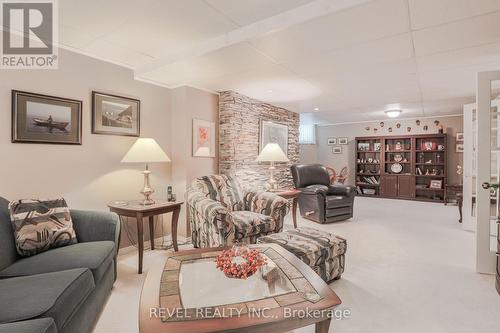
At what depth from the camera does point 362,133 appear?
26.2 ft

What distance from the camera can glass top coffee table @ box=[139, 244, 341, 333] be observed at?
113 centimetres

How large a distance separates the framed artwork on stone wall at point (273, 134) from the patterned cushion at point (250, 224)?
2.03 m

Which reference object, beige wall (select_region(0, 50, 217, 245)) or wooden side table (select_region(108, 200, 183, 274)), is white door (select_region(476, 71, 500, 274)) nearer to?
wooden side table (select_region(108, 200, 183, 274))

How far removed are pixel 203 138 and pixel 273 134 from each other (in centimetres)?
169

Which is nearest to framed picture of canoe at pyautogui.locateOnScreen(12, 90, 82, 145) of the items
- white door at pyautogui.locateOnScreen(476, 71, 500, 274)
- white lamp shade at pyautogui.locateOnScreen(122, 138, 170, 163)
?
white lamp shade at pyautogui.locateOnScreen(122, 138, 170, 163)

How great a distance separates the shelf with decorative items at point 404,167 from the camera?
689cm

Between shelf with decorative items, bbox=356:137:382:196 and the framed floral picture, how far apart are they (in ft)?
17.9

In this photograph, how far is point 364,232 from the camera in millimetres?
3943

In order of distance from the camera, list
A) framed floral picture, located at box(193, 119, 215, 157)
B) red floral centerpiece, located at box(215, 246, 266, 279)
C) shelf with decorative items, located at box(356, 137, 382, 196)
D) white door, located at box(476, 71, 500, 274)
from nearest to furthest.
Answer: red floral centerpiece, located at box(215, 246, 266, 279) → white door, located at box(476, 71, 500, 274) → framed floral picture, located at box(193, 119, 215, 157) → shelf with decorative items, located at box(356, 137, 382, 196)

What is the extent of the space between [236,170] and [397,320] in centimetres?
291

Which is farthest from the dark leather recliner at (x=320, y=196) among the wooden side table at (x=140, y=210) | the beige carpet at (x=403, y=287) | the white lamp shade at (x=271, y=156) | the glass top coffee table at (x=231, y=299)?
the glass top coffee table at (x=231, y=299)

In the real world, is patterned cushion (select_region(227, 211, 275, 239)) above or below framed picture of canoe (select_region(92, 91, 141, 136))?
below

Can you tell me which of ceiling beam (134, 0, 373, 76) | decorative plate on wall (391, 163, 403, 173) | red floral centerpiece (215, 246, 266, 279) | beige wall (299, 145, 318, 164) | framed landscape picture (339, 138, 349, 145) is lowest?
red floral centerpiece (215, 246, 266, 279)

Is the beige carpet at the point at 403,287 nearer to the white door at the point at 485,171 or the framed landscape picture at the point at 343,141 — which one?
the white door at the point at 485,171
